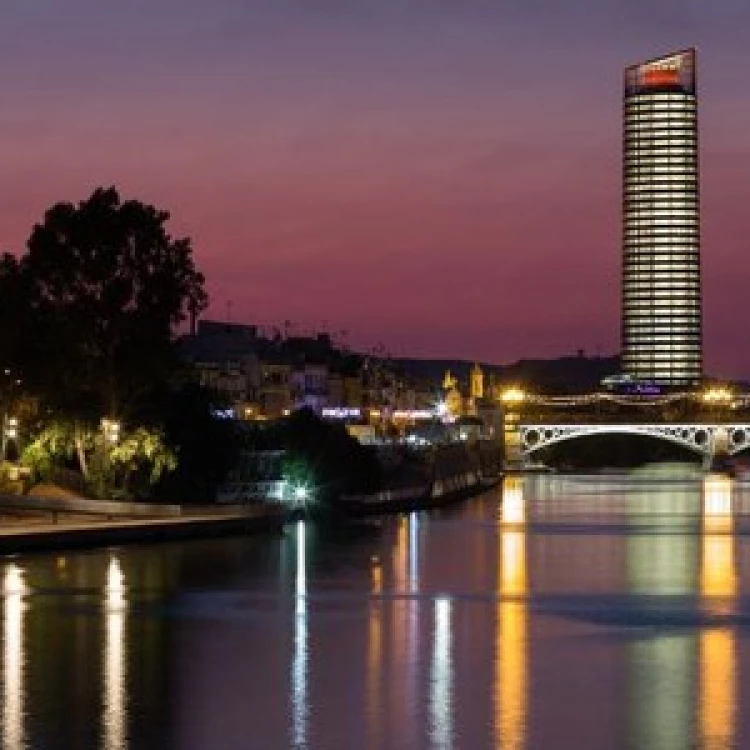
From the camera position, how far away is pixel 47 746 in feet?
79.3

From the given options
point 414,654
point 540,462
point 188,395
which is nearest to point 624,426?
point 540,462

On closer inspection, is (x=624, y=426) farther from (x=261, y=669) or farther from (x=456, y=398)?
(x=261, y=669)

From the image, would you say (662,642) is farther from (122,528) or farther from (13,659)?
(122,528)

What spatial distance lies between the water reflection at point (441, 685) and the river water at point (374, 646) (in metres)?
0.04

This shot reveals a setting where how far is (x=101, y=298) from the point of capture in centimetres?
6062

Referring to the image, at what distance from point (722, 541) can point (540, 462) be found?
114 metres

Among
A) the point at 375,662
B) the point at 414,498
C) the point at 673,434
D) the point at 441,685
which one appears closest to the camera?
the point at 441,685

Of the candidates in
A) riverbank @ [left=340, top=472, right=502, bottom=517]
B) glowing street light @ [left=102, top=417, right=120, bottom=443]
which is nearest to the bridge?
riverbank @ [left=340, top=472, right=502, bottom=517]

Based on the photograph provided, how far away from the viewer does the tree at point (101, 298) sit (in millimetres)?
60406

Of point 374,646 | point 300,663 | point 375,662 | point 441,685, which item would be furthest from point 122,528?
point 441,685

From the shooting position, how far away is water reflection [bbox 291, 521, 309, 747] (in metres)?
26.1

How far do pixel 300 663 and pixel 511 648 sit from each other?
12.1 ft

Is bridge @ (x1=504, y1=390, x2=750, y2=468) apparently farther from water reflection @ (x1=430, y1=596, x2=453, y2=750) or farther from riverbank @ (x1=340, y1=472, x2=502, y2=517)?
water reflection @ (x1=430, y1=596, x2=453, y2=750)

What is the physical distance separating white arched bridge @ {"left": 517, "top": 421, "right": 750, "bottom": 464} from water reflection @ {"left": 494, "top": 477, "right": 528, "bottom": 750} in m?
96.8
